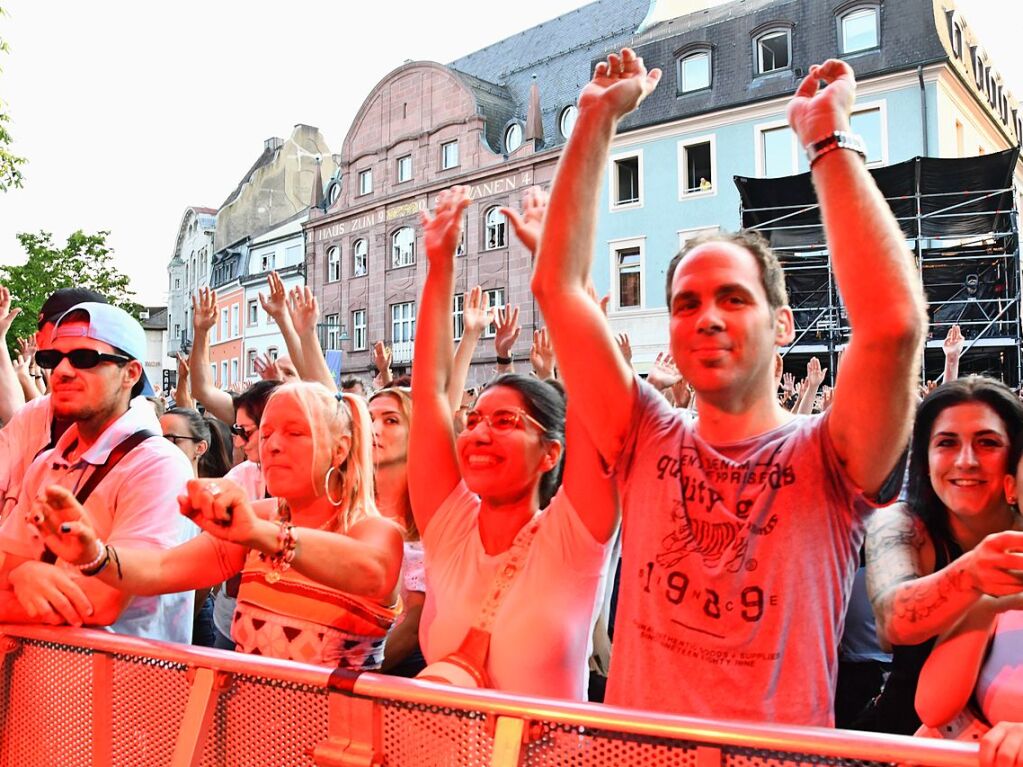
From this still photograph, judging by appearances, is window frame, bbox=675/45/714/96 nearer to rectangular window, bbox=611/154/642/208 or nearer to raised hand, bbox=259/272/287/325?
rectangular window, bbox=611/154/642/208

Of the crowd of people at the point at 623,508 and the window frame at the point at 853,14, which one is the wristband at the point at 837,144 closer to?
the crowd of people at the point at 623,508

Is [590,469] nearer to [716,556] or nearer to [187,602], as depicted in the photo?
[716,556]

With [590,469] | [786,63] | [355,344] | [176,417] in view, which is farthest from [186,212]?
[590,469]

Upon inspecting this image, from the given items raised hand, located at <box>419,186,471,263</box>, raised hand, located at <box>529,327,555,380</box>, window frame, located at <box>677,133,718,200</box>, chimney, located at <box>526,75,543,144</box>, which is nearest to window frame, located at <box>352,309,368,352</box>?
chimney, located at <box>526,75,543,144</box>

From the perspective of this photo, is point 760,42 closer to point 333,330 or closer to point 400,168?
point 400,168

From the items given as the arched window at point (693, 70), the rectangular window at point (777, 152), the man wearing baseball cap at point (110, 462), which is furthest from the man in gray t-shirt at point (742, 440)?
the arched window at point (693, 70)

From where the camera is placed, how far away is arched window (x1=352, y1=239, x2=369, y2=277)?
31984 millimetres

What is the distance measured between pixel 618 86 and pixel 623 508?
0.91m

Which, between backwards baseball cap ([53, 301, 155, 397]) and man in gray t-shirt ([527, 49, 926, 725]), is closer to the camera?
man in gray t-shirt ([527, 49, 926, 725])

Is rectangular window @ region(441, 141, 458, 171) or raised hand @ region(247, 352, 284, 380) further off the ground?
rectangular window @ region(441, 141, 458, 171)

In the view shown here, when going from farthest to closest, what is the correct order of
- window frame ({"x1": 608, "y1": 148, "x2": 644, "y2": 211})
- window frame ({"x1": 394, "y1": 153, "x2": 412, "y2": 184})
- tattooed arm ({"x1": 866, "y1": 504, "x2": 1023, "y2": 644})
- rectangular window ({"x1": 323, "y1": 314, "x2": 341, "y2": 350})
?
rectangular window ({"x1": 323, "y1": 314, "x2": 341, "y2": 350}) < window frame ({"x1": 394, "y1": 153, "x2": 412, "y2": 184}) < window frame ({"x1": 608, "y1": 148, "x2": 644, "y2": 211}) < tattooed arm ({"x1": 866, "y1": 504, "x2": 1023, "y2": 644})

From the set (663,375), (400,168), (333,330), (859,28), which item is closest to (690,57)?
(859,28)

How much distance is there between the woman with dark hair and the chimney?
2567 cm

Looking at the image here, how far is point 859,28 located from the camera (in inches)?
794
